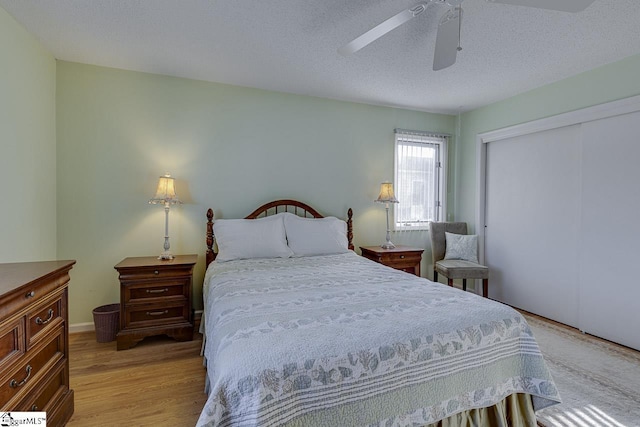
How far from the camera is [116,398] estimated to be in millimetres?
2014

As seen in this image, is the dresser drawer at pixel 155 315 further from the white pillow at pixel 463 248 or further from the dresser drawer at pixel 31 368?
the white pillow at pixel 463 248

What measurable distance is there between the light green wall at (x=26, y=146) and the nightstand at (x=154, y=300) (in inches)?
28.2

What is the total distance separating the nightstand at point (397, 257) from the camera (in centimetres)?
369

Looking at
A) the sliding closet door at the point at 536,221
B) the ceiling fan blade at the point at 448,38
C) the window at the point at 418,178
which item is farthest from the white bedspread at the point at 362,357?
the window at the point at 418,178

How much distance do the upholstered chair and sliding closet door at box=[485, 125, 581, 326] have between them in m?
0.38

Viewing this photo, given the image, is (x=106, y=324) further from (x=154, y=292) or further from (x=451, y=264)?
(x=451, y=264)

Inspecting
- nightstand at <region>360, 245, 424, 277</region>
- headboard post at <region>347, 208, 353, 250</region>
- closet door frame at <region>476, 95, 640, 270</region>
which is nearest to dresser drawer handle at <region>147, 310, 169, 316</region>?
headboard post at <region>347, 208, 353, 250</region>

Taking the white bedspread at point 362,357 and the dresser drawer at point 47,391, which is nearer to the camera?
the white bedspread at point 362,357

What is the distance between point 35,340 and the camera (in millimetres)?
1457

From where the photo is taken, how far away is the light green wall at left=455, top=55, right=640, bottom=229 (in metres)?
2.81

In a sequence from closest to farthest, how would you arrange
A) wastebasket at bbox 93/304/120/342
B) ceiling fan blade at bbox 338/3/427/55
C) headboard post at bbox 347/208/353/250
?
ceiling fan blade at bbox 338/3/427/55 → wastebasket at bbox 93/304/120/342 → headboard post at bbox 347/208/353/250

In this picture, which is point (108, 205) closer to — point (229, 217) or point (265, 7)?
point (229, 217)

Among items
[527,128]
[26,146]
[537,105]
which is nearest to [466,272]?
[527,128]

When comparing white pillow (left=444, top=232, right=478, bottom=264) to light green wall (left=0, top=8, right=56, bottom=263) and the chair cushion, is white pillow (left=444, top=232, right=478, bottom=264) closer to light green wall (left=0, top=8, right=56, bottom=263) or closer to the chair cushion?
the chair cushion
